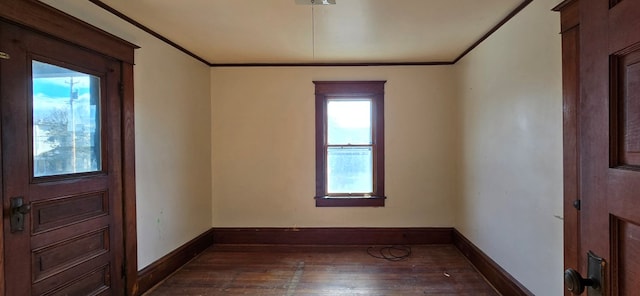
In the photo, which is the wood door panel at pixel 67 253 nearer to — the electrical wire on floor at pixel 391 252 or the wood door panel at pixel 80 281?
the wood door panel at pixel 80 281

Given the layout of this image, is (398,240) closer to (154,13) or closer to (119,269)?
(119,269)

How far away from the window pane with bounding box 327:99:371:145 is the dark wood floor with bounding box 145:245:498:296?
1448 millimetres

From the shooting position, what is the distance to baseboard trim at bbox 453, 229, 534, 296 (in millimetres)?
2460

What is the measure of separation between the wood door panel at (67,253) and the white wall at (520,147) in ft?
10.9

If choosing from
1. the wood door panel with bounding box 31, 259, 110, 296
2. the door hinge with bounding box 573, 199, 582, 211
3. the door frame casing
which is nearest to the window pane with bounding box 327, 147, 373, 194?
the door frame casing

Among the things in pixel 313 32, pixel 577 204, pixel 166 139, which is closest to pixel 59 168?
pixel 166 139

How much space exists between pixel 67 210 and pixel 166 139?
3.79 feet

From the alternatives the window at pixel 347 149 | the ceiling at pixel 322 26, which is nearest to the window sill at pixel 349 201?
the window at pixel 347 149

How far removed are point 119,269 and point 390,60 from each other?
11.9 feet

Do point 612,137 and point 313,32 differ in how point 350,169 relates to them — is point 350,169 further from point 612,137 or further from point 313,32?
point 612,137

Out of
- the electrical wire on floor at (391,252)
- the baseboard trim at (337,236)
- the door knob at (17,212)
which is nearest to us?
the door knob at (17,212)

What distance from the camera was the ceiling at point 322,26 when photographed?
237 centimetres

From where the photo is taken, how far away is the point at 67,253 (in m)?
2.08

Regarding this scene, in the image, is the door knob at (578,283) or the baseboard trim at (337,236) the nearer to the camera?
the door knob at (578,283)
